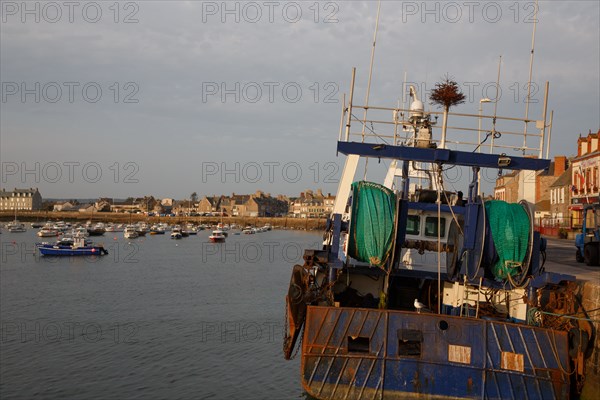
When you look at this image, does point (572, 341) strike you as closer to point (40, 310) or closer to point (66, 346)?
point (66, 346)

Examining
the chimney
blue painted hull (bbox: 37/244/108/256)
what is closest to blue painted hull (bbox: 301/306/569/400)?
blue painted hull (bbox: 37/244/108/256)

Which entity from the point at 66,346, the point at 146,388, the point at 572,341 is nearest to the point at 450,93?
the point at 572,341

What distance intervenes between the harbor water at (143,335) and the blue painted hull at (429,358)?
282 inches

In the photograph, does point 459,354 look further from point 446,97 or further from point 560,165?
point 560,165

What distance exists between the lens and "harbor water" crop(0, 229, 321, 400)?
802 inches

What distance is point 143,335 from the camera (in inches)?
1097

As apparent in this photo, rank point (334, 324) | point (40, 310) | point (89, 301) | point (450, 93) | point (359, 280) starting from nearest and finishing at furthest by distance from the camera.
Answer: point (334, 324) → point (450, 93) → point (359, 280) → point (40, 310) → point (89, 301)

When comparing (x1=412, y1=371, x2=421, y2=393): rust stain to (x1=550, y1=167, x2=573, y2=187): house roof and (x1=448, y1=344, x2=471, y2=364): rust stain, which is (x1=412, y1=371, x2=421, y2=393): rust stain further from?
(x1=550, y1=167, x2=573, y2=187): house roof

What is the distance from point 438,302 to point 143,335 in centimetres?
1727

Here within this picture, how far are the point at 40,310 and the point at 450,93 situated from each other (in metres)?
27.5

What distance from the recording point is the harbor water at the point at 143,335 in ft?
66.8

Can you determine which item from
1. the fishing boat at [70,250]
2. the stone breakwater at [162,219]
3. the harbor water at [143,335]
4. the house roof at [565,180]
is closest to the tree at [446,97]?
the harbor water at [143,335]

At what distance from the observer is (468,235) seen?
577 inches

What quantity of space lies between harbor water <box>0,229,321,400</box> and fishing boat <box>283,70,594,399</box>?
651 cm
